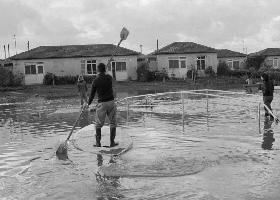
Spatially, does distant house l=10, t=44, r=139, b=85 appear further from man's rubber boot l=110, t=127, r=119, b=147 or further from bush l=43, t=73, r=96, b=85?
man's rubber boot l=110, t=127, r=119, b=147

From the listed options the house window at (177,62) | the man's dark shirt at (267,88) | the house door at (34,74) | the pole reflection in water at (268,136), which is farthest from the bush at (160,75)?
the pole reflection in water at (268,136)

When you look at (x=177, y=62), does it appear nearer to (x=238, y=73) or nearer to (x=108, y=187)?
(x=238, y=73)

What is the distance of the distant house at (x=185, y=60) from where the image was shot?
46406 millimetres

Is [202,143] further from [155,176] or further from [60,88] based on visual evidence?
[60,88]

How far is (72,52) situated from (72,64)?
1.63 metres

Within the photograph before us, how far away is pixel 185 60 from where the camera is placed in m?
46.5

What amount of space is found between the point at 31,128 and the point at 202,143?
6.55m

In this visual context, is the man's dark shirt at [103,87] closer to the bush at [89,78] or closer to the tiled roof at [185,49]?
the bush at [89,78]

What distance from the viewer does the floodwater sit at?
22.2ft

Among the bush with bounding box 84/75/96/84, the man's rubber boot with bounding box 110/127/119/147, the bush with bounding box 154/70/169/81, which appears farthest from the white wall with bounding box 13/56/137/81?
the man's rubber boot with bounding box 110/127/119/147

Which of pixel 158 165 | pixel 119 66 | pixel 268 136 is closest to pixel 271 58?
pixel 119 66

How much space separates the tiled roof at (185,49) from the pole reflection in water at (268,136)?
109 ft

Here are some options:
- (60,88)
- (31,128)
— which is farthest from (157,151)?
(60,88)

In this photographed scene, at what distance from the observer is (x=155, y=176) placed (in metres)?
7.55
